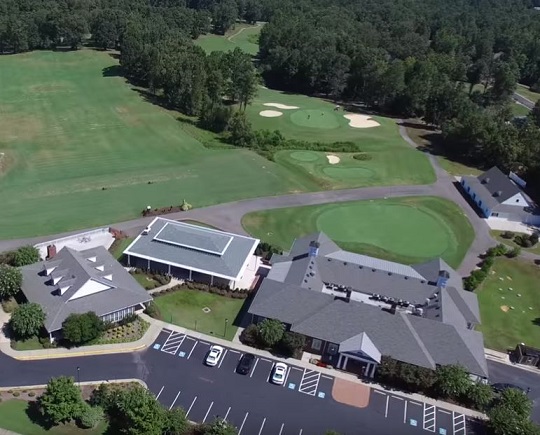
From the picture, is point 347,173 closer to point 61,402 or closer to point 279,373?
point 279,373

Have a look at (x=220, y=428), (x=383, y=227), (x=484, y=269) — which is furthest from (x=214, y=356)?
(x=484, y=269)

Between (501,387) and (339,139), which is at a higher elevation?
(501,387)

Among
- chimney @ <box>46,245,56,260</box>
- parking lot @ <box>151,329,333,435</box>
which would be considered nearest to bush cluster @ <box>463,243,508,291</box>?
parking lot @ <box>151,329,333,435</box>

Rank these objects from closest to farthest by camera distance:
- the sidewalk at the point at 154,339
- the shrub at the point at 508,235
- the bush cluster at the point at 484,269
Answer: the sidewalk at the point at 154,339 < the bush cluster at the point at 484,269 < the shrub at the point at 508,235

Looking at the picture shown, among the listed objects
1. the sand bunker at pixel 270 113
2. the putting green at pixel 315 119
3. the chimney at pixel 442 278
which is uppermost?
the chimney at pixel 442 278

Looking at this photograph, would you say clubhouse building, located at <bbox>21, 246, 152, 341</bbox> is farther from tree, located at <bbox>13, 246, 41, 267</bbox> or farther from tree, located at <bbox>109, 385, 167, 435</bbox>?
tree, located at <bbox>109, 385, 167, 435</bbox>

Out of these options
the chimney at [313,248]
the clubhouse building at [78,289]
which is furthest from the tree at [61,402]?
the chimney at [313,248]

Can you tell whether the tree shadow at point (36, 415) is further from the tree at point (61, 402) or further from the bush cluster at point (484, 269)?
the bush cluster at point (484, 269)
